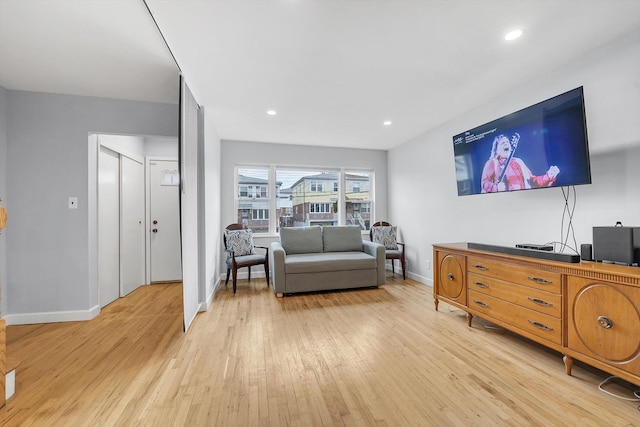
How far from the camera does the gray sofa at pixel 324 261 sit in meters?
3.60

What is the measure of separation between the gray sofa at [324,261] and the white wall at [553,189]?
0.92 m

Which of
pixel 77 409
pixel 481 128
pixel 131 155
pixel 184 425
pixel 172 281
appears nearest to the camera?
pixel 184 425

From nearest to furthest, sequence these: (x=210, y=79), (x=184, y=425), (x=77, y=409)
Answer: (x=184, y=425) → (x=77, y=409) → (x=210, y=79)

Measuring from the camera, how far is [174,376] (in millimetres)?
1805

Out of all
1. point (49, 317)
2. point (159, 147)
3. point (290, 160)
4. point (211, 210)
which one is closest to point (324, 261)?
point (211, 210)

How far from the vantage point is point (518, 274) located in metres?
2.08

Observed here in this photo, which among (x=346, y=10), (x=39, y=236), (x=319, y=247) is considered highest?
(x=346, y=10)

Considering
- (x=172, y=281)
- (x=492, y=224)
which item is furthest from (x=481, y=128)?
(x=172, y=281)

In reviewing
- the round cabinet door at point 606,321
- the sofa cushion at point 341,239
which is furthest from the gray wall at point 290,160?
the round cabinet door at point 606,321

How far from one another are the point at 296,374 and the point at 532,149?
2.57 metres

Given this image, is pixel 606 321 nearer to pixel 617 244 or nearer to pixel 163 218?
pixel 617 244

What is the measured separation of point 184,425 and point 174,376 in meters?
0.52

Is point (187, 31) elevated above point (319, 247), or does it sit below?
above

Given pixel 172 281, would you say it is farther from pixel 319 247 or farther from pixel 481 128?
pixel 481 128
